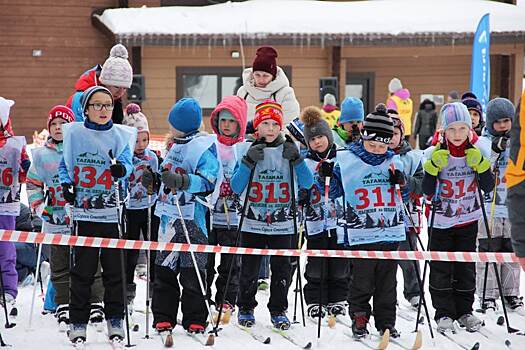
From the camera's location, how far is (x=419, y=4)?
809 inches

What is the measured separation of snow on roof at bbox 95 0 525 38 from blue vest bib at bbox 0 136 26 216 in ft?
36.8

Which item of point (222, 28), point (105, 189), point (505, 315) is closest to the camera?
point (105, 189)

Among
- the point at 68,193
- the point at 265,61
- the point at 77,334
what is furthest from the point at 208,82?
the point at 77,334

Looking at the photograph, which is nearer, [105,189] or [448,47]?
[105,189]

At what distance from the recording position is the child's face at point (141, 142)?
7.21 meters

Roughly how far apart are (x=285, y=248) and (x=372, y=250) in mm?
735

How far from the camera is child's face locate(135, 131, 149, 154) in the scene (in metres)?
7.21

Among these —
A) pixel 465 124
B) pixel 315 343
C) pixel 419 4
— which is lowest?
pixel 315 343

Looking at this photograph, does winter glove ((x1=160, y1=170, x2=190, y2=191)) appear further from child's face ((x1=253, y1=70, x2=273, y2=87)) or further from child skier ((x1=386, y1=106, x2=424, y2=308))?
child's face ((x1=253, y1=70, x2=273, y2=87))

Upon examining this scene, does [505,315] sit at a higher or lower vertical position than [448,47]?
lower

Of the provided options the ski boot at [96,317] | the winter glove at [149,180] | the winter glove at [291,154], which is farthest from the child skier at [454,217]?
the ski boot at [96,317]

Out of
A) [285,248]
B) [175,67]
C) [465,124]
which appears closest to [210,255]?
[285,248]

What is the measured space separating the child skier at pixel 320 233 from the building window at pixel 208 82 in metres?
12.9

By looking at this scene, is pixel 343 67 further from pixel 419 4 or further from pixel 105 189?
pixel 105 189
